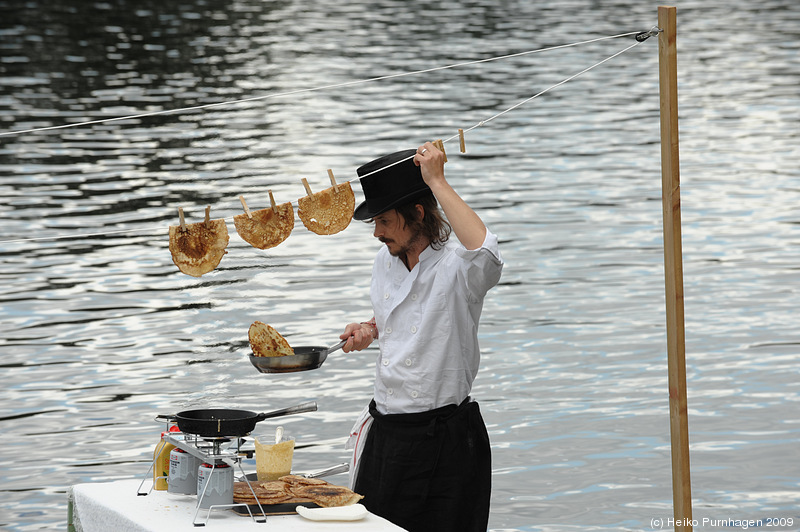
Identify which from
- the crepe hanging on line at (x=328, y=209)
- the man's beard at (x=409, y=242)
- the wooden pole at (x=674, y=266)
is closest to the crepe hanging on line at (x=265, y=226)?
the crepe hanging on line at (x=328, y=209)

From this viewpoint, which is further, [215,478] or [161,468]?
[161,468]

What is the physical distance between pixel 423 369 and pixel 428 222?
589mm

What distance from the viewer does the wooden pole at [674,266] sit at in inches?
181

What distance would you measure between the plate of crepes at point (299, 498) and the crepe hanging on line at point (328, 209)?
109 cm

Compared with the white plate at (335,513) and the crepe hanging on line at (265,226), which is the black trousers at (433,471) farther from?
the crepe hanging on line at (265,226)

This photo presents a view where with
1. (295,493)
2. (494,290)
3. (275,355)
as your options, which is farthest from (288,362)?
(494,290)

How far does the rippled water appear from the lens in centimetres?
746

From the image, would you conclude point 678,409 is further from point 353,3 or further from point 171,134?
point 353,3

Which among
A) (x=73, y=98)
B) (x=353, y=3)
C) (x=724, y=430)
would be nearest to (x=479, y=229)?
(x=724, y=430)

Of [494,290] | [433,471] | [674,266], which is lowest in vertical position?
[494,290]

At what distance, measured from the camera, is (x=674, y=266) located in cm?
464

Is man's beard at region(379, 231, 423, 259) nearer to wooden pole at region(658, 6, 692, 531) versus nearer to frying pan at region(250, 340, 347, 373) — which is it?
frying pan at region(250, 340, 347, 373)

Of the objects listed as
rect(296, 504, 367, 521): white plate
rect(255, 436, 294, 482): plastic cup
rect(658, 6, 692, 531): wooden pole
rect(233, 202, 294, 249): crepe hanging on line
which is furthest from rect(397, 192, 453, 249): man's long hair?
rect(296, 504, 367, 521): white plate

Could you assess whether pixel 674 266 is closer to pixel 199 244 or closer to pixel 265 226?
pixel 265 226
